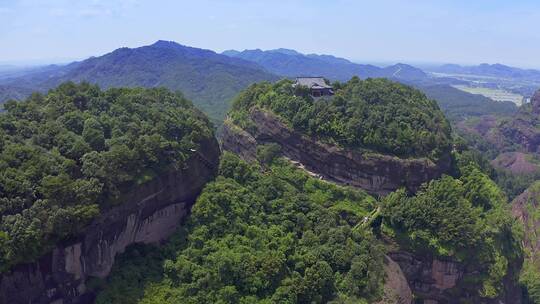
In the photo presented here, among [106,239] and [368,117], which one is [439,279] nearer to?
[368,117]

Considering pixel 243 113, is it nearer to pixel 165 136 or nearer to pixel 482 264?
pixel 165 136

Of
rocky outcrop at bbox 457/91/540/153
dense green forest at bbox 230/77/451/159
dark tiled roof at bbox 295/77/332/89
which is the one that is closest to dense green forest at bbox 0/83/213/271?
dense green forest at bbox 230/77/451/159

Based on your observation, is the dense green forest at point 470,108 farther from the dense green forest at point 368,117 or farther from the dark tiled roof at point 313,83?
the dense green forest at point 368,117

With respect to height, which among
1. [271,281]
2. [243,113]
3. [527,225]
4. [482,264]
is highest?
[243,113]

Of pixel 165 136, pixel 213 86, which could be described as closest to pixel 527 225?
pixel 165 136

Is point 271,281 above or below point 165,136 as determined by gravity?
below

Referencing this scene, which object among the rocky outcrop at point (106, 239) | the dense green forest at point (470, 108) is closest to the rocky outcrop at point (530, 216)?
the rocky outcrop at point (106, 239)

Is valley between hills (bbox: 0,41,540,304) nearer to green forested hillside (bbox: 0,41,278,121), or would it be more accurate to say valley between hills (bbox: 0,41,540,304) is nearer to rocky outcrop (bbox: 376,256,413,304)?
rocky outcrop (bbox: 376,256,413,304)
